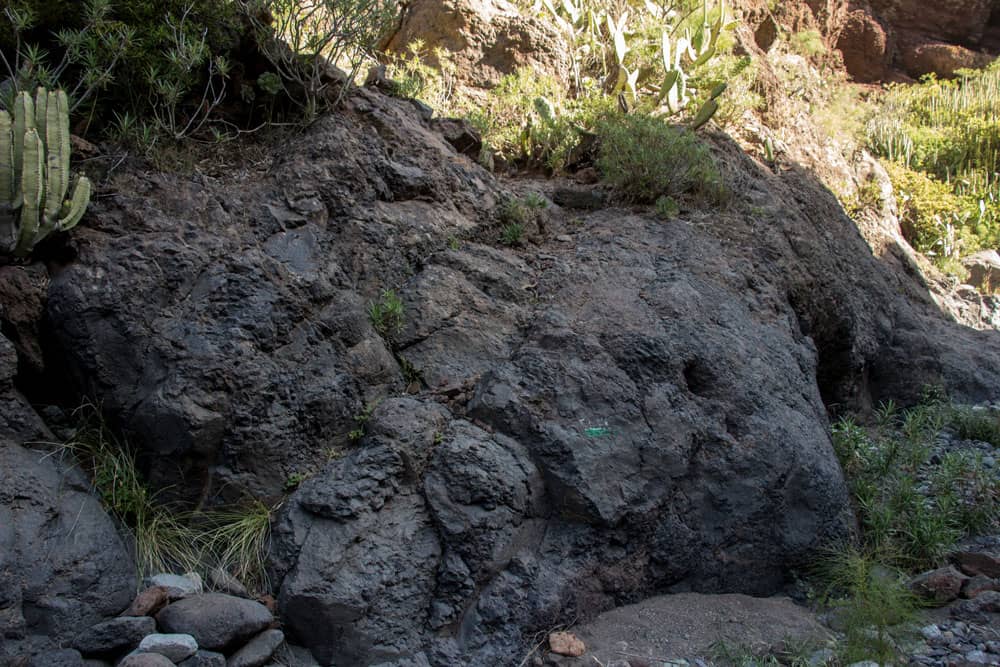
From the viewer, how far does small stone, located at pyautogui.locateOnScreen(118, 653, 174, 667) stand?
3.05 metres

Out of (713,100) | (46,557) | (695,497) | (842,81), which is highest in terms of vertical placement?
(842,81)

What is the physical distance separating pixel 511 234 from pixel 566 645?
112 inches

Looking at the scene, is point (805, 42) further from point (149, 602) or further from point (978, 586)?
point (149, 602)

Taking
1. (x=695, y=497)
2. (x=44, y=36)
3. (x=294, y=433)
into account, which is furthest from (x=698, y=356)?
(x=44, y=36)

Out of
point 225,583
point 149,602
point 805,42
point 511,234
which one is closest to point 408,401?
point 225,583

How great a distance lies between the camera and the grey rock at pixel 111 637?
127 inches

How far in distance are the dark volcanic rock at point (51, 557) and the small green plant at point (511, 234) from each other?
302 cm

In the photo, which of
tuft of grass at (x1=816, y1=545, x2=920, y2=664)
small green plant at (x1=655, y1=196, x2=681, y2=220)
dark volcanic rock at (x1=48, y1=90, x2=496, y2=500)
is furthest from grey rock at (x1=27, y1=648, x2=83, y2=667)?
small green plant at (x1=655, y1=196, x2=681, y2=220)

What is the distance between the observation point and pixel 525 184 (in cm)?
655

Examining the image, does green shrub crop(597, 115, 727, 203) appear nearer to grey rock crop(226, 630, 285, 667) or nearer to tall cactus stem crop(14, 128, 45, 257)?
tall cactus stem crop(14, 128, 45, 257)

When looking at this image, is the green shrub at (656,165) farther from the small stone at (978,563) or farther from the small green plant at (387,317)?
the small stone at (978,563)

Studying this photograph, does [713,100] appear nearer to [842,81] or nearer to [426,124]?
[426,124]

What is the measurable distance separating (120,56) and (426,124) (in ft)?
7.13

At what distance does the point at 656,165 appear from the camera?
20.3 feet
